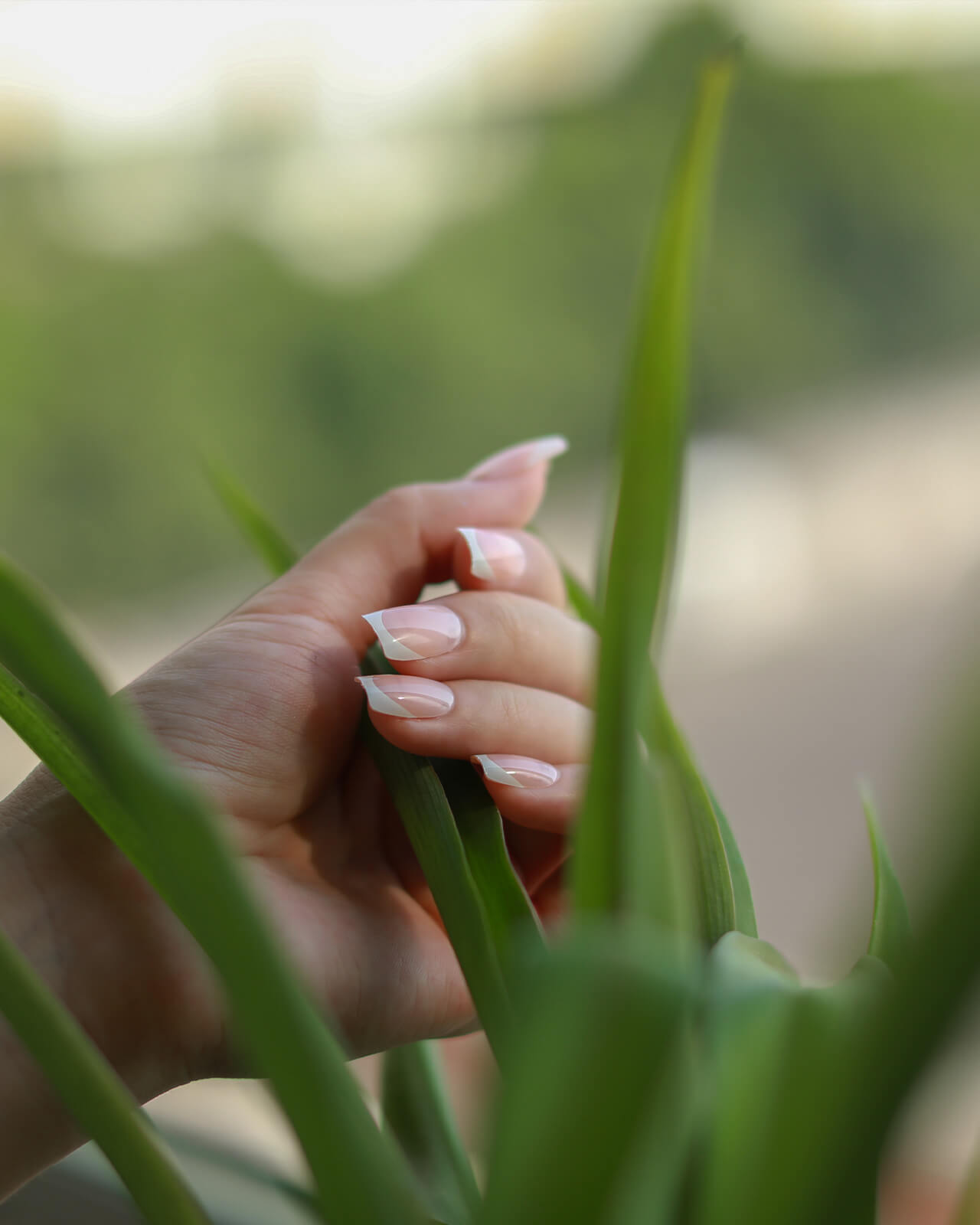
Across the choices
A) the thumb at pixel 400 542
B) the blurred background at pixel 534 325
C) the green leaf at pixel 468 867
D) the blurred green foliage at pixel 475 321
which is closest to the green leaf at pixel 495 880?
the green leaf at pixel 468 867

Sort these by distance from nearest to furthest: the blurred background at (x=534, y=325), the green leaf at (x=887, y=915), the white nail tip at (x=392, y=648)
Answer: the green leaf at (x=887, y=915), the white nail tip at (x=392, y=648), the blurred background at (x=534, y=325)

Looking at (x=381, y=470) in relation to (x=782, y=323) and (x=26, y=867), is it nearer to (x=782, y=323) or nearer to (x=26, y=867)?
(x=782, y=323)

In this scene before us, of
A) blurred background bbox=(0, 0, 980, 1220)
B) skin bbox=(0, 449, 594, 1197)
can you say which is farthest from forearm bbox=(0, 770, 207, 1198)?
blurred background bbox=(0, 0, 980, 1220)

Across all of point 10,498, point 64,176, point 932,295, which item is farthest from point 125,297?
point 932,295

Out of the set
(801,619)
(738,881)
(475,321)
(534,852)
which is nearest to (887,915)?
(738,881)

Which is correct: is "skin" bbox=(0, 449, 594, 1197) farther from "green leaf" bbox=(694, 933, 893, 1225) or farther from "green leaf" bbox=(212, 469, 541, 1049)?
"green leaf" bbox=(694, 933, 893, 1225)

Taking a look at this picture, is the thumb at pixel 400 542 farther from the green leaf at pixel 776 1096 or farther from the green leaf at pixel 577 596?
the green leaf at pixel 776 1096

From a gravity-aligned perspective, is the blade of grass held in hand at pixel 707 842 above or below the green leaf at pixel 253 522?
below
